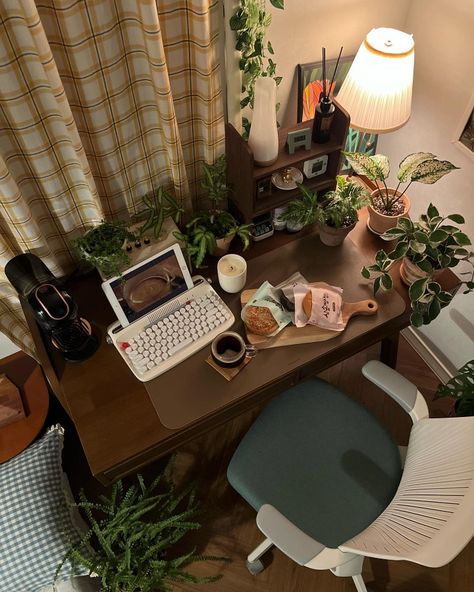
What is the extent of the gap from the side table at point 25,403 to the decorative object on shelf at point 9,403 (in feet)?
0.07

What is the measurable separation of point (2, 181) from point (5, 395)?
102cm

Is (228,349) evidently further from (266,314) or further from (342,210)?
(342,210)

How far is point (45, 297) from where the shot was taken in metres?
1.34

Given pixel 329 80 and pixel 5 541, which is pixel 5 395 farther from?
pixel 329 80

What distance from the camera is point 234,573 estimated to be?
6.13ft

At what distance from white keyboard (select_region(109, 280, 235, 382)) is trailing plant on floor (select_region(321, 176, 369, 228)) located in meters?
0.45

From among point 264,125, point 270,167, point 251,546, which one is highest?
point 264,125

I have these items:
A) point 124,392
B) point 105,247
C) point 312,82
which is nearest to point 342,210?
point 312,82

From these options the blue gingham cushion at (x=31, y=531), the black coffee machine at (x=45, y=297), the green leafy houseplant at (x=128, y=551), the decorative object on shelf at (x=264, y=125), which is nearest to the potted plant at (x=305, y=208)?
the decorative object on shelf at (x=264, y=125)

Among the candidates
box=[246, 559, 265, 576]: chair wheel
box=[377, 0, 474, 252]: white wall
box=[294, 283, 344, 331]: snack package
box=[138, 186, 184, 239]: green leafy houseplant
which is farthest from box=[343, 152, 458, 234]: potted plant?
box=[246, 559, 265, 576]: chair wheel

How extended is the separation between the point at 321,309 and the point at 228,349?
1.01 ft

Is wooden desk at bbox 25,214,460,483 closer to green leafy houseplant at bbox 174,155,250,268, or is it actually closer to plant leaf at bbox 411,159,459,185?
green leafy houseplant at bbox 174,155,250,268

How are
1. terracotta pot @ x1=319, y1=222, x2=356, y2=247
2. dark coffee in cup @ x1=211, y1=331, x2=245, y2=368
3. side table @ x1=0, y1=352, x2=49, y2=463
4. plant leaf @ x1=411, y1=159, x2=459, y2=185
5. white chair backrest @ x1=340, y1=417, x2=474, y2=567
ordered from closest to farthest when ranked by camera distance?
white chair backrest @ x1=340, y1=417, x2=474, y2=567 → dark coffee in cup @ x1=211, y1=331, x2=245, y2=368 → plant leaf @ x1=411, y1=159, x2=459, y2=185 → terracotta pot @ x1=319, y1=222, x2=356, y2=247 → side table @ x1=0, y1=352, x2=49, y2=463

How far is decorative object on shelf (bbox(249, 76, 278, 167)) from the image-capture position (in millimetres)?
1339
